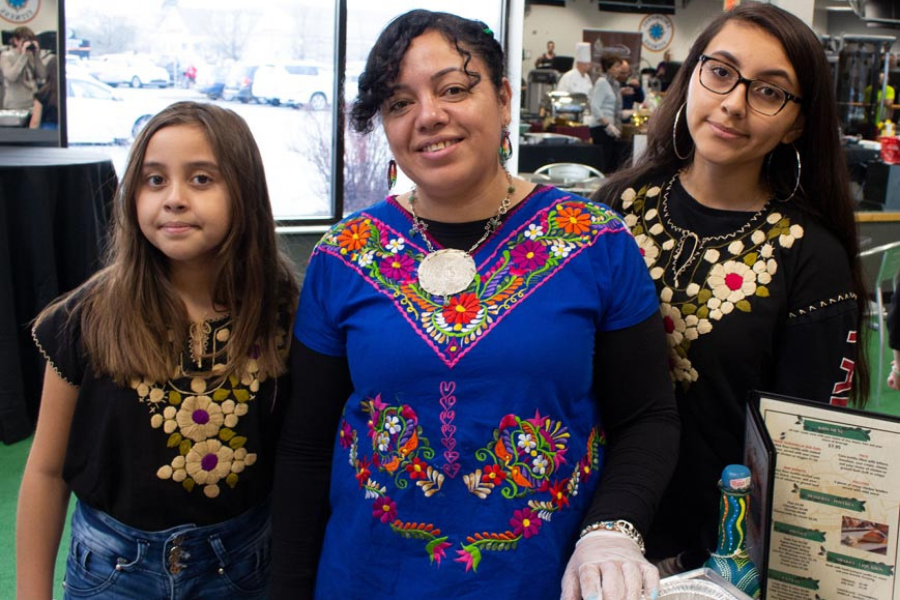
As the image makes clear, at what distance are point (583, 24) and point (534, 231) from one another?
14.7 m

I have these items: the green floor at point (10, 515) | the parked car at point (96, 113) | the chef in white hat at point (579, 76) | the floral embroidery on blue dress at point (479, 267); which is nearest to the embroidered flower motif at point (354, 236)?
the floral embroidery on blue dress at point (479, 267)

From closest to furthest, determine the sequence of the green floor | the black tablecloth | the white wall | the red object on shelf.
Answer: the green floor, the black tablecloth, the red object on shelf, the white wall

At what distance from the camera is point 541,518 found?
1098 mm

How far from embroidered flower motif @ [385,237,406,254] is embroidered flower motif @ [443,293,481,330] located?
0.12 meters

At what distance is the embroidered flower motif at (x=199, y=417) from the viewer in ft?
Answer: 4.24

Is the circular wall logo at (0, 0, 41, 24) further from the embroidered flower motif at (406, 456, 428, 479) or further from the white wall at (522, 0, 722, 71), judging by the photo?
the white wall at (522, 0, 722, 71)

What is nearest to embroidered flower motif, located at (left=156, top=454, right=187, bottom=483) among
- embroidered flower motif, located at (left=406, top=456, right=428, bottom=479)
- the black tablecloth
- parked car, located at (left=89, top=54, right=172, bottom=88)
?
embroidered flower motif, located at (left=406, top=456, right=428, bottom=479)

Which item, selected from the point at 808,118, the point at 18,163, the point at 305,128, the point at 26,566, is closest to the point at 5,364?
the point at 18,163

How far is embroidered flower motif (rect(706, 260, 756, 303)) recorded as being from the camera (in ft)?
4.14

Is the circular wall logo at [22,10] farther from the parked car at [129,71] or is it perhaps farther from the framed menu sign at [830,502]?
the framed menu sign at [830,502]

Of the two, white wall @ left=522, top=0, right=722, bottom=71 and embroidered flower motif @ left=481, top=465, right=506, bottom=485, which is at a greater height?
white wall @ left=522, top=0, right=722, bottom=71

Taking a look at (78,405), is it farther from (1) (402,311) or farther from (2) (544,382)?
(2) (544,382)

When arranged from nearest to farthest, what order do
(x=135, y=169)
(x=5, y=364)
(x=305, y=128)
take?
(x=135, y=169)
(x=5, y=364)
(x=305, y=128)

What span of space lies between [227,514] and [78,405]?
28 cm
